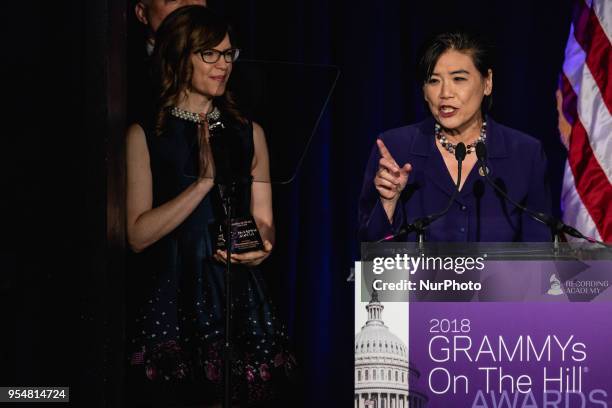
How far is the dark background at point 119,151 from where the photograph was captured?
3246 mm

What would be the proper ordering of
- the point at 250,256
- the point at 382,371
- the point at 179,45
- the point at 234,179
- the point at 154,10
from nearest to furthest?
the point at 382,371 → the point at 234,179 → the point at 250,256 → the point at 179,45 → the point at 154,10

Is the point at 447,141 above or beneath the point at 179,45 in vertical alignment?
beneath

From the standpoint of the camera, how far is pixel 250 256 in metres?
3.55

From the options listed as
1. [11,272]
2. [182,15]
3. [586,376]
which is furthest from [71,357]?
[586,376]

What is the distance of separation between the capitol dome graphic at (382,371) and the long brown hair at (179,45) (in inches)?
65.9

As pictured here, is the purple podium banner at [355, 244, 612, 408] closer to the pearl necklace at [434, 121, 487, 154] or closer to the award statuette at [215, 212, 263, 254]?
the award statuette at [215, 212, 263, 254]

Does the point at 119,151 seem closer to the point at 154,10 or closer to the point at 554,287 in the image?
the point at 154,10

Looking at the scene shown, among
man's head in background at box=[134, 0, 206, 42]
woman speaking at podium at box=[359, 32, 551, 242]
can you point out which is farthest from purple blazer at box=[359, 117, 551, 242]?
man's head in background at box=[134, 0, 206, 42]

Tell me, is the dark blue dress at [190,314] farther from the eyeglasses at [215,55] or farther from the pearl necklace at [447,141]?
the pearl necklace at [447,141]

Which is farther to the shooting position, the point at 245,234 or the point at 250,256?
the point at 250,256

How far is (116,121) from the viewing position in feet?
11.7

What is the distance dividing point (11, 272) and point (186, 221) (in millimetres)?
735

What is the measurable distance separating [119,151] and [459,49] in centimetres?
139

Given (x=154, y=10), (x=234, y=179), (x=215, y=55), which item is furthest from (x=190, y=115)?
(x=234, y=179)
